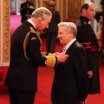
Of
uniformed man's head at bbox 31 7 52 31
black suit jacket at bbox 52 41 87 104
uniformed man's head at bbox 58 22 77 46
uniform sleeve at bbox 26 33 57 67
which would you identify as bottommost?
black suit jacket at bbox 52 41 87 104

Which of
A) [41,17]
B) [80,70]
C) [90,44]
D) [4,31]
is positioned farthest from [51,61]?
[4,31]

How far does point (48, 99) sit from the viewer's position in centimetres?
666

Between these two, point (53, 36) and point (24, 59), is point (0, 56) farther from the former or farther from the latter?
point (53, 36)

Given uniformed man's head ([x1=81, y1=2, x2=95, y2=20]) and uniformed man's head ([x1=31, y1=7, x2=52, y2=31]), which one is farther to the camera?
uniformed man's head ([x1=81, y1=2, x2=95, y2=20])

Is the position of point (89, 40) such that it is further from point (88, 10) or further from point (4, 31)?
point (4, 31)

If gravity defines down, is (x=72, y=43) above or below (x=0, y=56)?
above

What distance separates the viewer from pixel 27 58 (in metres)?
4.02

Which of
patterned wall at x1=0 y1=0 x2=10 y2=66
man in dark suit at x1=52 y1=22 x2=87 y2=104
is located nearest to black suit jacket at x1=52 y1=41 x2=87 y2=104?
man in dark suit at x1=52 y1=22 x2=87 y2=104

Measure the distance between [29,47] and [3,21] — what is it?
2.97m

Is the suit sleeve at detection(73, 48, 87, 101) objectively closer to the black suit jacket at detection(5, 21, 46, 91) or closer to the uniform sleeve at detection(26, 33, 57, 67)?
the uniform sleeve at detection(26, 33, 57, 67)

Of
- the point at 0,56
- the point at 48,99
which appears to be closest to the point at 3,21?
the point at 0,56

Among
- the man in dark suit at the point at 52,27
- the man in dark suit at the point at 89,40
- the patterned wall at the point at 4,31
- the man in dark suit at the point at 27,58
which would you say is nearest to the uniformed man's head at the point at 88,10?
the man in dark suit at the point at 89,40

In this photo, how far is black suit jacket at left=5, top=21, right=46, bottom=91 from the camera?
398cm

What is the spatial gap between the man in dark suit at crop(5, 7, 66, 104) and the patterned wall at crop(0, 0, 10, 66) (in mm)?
2787
